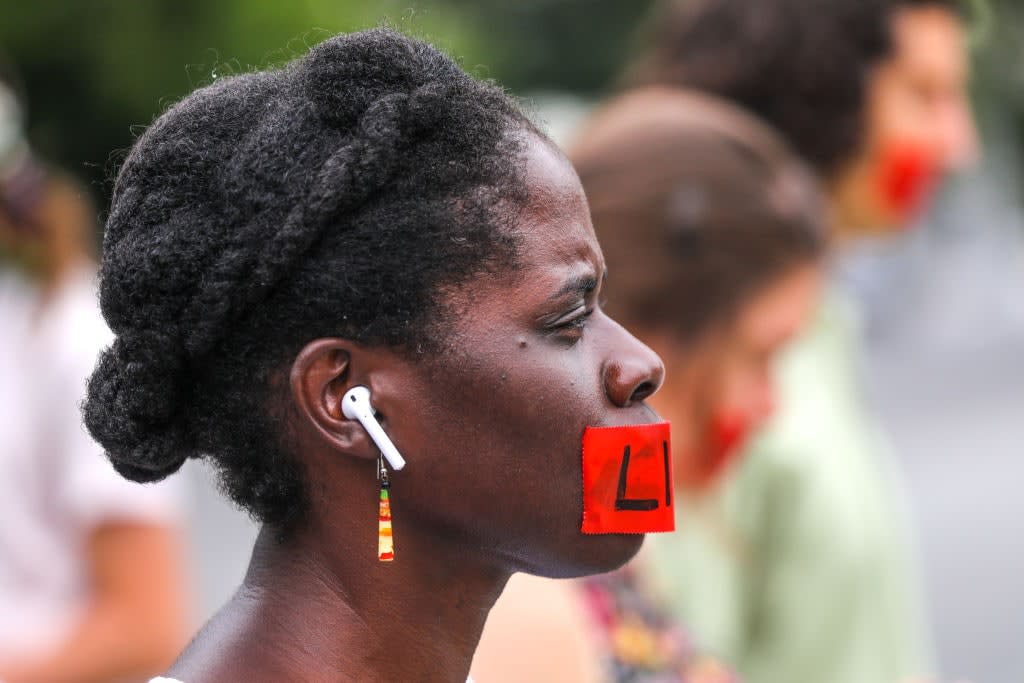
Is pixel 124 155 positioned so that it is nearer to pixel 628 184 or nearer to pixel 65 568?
pixel 628 184

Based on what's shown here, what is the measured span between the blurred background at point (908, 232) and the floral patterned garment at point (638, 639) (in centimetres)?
114

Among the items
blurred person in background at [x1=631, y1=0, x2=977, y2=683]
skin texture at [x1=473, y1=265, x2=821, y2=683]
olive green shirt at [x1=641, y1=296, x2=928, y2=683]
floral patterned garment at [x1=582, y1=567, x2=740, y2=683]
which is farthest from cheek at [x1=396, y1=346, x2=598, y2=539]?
olive green shirt at [x1=641, y1=296, x2=928, y2=683]

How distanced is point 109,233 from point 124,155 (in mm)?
199

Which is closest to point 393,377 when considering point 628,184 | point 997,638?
point 628,184

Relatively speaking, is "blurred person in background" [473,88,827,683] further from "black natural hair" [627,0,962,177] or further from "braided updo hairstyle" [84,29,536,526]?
"braided updo hairstyle" [84,29,536,526]

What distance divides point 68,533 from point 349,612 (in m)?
2.53

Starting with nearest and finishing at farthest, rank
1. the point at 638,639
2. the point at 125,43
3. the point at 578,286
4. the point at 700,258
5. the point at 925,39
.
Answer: the point at 578,286, the point at 638,639, the point at 700,258, the point at 925,39, the point at 125,43

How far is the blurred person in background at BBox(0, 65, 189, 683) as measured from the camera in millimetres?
3926

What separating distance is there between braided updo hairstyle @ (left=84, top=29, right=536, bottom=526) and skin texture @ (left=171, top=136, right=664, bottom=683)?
34 millimetres

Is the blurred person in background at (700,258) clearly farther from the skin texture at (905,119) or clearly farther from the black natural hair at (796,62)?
the skin texture at (905,119)

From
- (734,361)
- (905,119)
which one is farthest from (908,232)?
(734,361)

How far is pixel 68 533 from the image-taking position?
4.02m

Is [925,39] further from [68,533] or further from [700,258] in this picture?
[68,533]

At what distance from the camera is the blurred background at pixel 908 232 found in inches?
296
